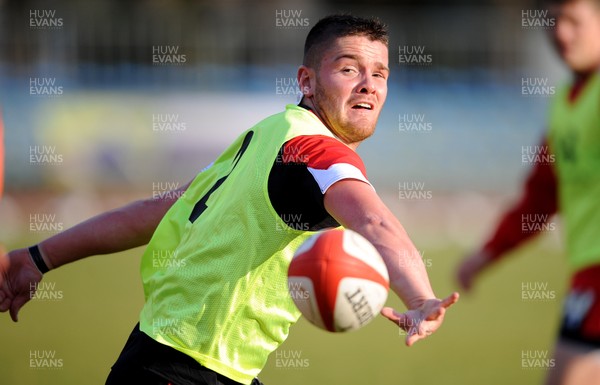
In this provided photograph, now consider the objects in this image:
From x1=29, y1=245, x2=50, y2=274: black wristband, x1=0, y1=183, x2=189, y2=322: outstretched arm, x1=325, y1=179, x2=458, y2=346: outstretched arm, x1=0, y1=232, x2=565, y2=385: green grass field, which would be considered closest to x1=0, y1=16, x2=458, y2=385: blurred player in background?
x1=325, y1=179, x2=458, y2=346: outstretched arm

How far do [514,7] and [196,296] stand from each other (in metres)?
18.1

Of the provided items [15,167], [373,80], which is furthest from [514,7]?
[373,80]

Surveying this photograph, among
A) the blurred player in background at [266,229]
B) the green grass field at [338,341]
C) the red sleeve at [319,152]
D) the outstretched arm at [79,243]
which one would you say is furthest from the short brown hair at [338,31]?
the green grass field at [338,341]

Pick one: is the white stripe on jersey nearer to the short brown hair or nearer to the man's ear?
the man's ear

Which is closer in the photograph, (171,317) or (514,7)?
(171,317)

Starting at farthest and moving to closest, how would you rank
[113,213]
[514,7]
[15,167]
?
[514,7]
[15,167]
[113,213]

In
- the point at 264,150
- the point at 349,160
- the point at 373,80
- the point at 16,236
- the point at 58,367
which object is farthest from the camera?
the point at 16,236

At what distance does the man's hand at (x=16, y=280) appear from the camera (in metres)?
4.46

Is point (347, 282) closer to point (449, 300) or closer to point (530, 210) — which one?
point (449, 300)

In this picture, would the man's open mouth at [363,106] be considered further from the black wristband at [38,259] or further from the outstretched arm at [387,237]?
the black wristband at [38,259]

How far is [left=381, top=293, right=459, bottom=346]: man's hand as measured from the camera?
2951mm

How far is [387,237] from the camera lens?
3.21 meters

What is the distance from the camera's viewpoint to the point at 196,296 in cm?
374

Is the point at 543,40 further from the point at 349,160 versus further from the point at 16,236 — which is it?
the point at 349,160
